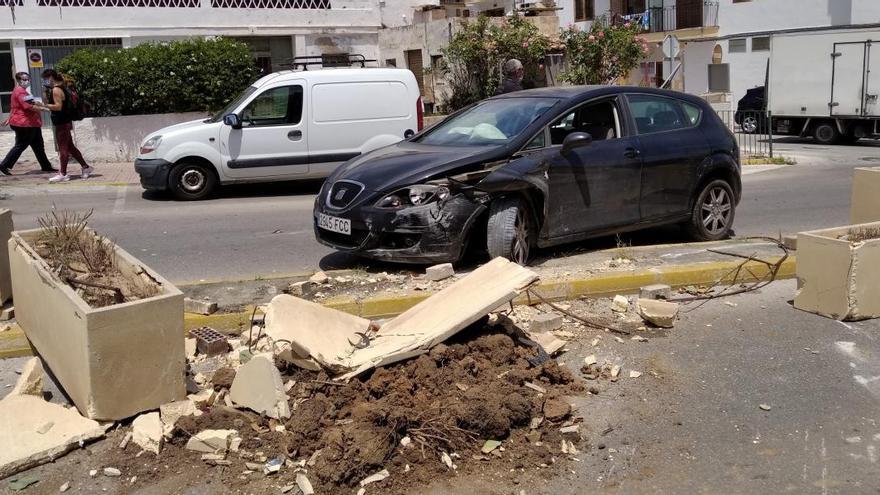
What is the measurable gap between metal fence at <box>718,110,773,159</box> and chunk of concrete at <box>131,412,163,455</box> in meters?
15.7

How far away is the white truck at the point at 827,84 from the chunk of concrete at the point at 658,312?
19.8 metres

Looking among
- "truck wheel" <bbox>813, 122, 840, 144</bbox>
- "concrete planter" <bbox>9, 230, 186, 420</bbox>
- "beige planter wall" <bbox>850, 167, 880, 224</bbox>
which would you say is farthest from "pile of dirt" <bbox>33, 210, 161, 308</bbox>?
"truck wheel" <bbox>813, 122, 840, 144</bbox>

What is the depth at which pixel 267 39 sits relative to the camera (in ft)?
92.9

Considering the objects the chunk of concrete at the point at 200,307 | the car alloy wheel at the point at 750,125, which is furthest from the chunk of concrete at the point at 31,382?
the car alloy wheel at the point at 750,125

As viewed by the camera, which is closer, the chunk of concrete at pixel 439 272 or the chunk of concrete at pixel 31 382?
the chunk of concrete at pixel 31 382

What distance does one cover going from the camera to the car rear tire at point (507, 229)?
275 inches

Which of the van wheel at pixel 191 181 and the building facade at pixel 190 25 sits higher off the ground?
the building facade at pixel 190 25

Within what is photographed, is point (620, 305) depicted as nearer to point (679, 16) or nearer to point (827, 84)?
point (827, 84)

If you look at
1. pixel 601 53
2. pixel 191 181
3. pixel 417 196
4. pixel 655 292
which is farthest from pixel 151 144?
pixel 601 53

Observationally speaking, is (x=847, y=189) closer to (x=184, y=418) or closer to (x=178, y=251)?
(x=178, y=251)

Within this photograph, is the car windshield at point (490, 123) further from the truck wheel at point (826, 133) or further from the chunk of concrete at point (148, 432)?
the truck wheel at point (826, 133)

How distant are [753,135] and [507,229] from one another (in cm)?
1879

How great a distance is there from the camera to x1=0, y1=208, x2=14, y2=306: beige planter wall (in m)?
6.47

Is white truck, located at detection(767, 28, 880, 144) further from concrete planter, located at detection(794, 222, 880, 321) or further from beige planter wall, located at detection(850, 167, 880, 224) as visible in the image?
concrete planter, located at detection(794, 222, 880, 321)
